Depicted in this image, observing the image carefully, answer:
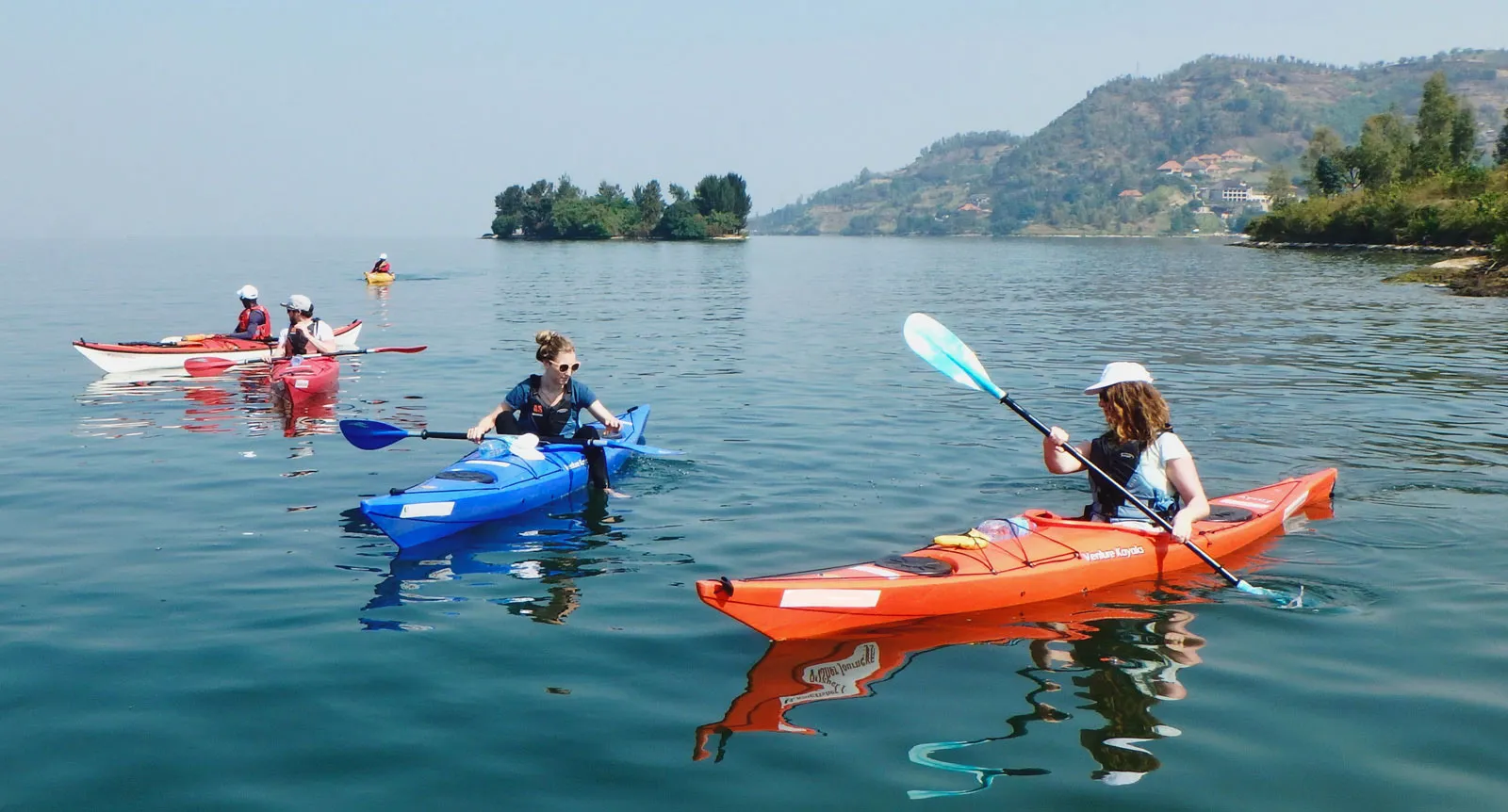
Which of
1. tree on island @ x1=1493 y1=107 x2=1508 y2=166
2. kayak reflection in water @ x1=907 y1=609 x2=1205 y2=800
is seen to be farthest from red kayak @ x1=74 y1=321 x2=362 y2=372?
tree on island @ x1=1493 y1=107 x2=1508 y2=166

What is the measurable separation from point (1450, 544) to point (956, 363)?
410 cm

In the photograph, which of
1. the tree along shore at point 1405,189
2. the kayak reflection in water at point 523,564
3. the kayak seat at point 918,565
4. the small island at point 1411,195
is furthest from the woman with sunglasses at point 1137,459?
the tree along shore at point 1405,189

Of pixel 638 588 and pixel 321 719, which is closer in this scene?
pixel 321 719

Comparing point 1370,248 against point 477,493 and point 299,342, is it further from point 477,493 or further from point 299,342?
point 477,493

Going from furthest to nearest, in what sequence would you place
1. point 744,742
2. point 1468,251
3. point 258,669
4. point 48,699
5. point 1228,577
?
point 1468,251 → point 1228,577 → point 258,669 → point 48,699 → point 744,742

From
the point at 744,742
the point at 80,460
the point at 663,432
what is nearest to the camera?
the point at 744,742

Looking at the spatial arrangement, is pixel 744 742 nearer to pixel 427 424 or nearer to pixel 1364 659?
pixel 1364 659

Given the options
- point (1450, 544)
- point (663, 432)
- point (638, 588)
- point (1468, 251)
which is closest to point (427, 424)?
point (663, 432)

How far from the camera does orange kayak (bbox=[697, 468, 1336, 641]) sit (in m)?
7.08

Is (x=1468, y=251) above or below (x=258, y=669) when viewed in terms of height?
above

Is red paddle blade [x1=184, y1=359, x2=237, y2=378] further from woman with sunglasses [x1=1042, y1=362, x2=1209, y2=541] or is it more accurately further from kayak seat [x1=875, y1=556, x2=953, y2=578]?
woman with sunglasses [x1=1042, y1=362, x2=1209, y2=541]

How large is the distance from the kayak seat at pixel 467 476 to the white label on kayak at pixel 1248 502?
5.97 meters

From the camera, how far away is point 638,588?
8.61 m

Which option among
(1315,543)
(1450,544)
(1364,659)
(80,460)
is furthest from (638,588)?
(80,460)
